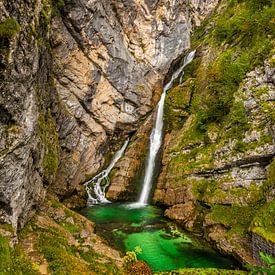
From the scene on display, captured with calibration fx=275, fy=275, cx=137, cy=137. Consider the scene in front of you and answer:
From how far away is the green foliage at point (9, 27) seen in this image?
12.5m

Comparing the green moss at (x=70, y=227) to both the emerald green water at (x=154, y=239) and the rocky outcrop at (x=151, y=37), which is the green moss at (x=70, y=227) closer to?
the emerald green water at (x=154, y=239)

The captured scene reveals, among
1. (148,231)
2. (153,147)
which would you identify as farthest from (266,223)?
(153,147)

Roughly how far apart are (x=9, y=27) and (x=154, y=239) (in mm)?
15339

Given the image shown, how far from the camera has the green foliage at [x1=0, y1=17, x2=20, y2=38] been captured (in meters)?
12.5

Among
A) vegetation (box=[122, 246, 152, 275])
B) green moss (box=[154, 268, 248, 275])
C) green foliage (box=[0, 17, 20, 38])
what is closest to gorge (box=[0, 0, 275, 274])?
green foliage (box=[0, 17, 20, 38])

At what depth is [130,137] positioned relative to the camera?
34688 mm

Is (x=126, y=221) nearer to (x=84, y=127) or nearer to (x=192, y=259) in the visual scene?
(x=192, y=259)

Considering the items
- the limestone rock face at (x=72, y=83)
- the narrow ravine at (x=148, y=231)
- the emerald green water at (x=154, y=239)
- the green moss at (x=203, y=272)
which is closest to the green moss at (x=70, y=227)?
the narrow ravine at (x=148, y=231)

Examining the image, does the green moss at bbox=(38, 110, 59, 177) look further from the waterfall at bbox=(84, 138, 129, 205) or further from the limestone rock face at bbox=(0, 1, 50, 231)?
the waterfall at bbox=(84, 138, 129, 205)

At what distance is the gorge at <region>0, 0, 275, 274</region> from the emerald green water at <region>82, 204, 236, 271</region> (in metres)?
0.13

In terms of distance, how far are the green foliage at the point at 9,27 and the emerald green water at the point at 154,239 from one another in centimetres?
1341

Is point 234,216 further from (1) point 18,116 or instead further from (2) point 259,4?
(2) point 259,4

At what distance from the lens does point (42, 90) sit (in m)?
19.8

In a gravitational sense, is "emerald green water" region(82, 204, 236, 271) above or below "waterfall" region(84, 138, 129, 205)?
below
